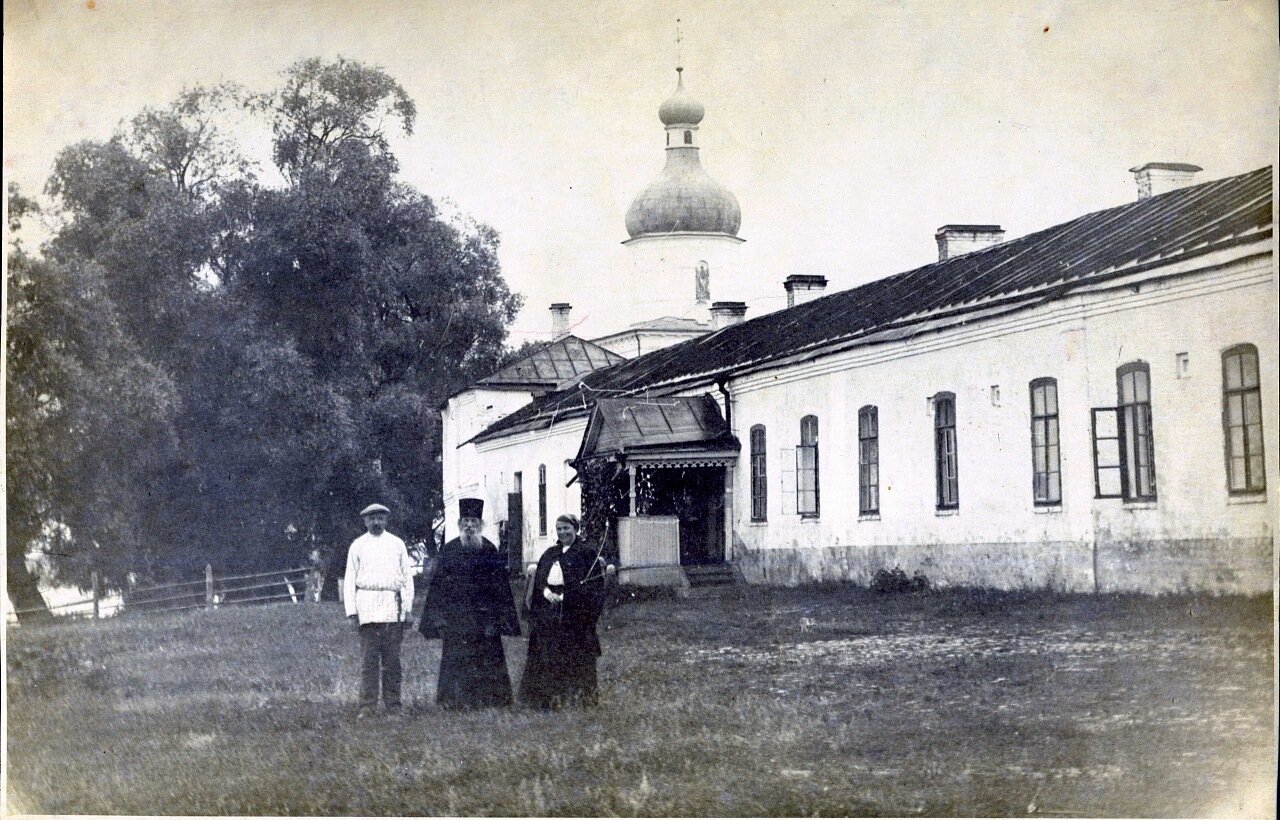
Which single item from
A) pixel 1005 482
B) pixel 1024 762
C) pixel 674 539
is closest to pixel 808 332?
pixel 674 539

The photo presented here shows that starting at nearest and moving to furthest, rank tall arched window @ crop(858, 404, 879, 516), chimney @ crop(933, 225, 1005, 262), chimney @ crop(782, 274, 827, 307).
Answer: chimney @ crop(933, 225, 1005, 262) < chimney @ crop(782, 274, 827, 307) < tall arched window @ crop(858, 404, 879, 516)

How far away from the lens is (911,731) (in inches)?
308

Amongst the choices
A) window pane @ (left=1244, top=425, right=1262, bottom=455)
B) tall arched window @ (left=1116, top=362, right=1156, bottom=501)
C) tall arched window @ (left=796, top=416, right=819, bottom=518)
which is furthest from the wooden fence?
window pane @ (left=1244, top=425, right=1262, bottom=455)

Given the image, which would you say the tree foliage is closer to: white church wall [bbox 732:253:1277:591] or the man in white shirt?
the man in white shirt

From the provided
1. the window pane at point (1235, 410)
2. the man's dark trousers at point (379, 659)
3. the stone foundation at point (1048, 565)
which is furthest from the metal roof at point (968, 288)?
the man's dark trousers at point (379, 659)

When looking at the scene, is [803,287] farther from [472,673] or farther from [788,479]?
[472,673]

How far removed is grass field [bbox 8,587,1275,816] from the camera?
763 centimetres

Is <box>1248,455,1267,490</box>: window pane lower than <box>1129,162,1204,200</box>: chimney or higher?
lower

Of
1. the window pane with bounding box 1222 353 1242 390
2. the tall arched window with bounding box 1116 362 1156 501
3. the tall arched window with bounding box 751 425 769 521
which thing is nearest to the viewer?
the window pane with bounding box 1222 353 1242 390

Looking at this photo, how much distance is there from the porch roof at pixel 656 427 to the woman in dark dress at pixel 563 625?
387 centimetres

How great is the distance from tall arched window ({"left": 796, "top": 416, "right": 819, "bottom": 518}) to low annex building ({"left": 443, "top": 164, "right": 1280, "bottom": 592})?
0.06 ft

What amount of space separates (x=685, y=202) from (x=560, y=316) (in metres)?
1.69

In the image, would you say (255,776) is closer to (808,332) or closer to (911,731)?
(911,731)

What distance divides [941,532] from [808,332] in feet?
10.2
